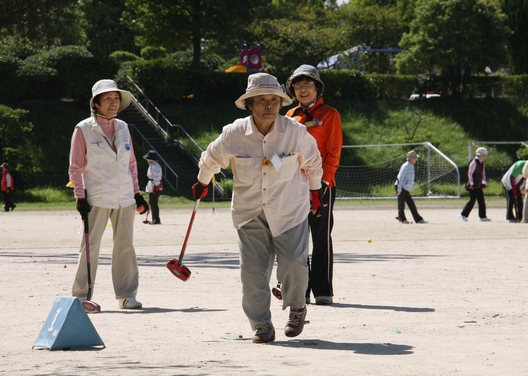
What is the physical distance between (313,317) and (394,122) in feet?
126

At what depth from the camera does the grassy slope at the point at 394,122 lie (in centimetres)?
4072

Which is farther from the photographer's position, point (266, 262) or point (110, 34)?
point (110, 34)

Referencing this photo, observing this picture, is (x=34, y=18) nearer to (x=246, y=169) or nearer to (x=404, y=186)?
(x=404, y=186)

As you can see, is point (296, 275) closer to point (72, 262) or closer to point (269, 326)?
point (269, 326)

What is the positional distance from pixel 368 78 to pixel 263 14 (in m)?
14.1

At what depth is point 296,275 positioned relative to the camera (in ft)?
23.8

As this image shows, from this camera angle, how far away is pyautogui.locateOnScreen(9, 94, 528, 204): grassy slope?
4072cm

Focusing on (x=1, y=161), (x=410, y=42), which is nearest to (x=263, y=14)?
(x=410, y=42)

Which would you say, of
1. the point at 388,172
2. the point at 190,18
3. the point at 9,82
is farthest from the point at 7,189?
the point at 190,18

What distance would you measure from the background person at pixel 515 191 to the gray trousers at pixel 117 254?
16513 mm

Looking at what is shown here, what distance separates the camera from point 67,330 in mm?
6684

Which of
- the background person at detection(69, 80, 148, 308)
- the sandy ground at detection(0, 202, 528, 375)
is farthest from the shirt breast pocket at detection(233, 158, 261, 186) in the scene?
the background person at detection(69, 80, 148, 308)

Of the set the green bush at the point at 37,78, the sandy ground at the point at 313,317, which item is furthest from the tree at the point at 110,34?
the sandy ground at the point at 313,317

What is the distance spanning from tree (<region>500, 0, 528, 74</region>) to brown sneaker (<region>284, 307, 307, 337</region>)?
4606 centimetres
